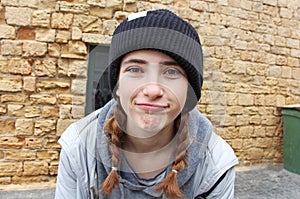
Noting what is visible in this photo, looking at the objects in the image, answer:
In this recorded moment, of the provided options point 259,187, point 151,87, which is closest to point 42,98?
point 151,87

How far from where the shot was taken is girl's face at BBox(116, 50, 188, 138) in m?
0.77

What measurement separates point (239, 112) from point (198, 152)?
3471mm

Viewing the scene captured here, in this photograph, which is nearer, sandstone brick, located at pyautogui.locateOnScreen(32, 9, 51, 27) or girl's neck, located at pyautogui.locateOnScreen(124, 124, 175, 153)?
girl's neck, located at pyautogui.locateOnScreen(124, 124, 175, 153)

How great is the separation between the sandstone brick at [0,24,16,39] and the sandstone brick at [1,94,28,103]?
67 cm

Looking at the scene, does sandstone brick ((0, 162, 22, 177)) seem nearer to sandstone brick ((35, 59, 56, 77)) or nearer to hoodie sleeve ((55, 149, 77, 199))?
sandstone brick ((35, 59, 56, 77))

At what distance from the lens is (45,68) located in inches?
124

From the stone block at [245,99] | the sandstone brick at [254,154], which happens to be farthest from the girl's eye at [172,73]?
the sandstone brick at [254,154]

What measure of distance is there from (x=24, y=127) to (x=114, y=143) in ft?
8.18

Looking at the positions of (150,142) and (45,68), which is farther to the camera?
(45,68)

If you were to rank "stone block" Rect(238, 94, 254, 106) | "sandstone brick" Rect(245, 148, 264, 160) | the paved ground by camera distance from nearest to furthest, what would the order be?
the paved ground
"stone block" Rect(238, 94, 254, 106)
"sandstone brick" Rect(245, 148, 264, 160)

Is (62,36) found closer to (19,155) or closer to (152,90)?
(19,155)

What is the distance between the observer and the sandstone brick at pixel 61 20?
3168 millimetres

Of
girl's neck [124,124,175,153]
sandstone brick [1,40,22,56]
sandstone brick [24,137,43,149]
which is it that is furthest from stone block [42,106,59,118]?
girl's neck [124,124,175,153]

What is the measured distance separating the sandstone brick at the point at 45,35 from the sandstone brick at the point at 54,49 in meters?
0.06
